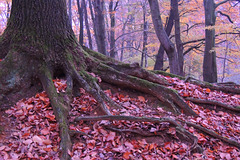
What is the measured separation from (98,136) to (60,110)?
78 centimetres

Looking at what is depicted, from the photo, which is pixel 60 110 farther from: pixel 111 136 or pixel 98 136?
pixel 111 136

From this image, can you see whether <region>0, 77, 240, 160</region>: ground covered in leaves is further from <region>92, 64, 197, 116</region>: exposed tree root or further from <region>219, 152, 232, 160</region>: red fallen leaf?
<region>92, 64, 197, 116</region>: exposed tree root

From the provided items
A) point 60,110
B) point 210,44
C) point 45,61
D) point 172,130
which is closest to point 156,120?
point 172,130

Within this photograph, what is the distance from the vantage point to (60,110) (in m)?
2.95

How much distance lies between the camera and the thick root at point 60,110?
2.48 meters

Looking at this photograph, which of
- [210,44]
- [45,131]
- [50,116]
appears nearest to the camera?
[45,131]

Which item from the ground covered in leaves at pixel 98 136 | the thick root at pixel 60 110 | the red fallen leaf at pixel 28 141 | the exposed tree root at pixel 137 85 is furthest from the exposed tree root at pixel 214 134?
the red fallen leaf at pixel 28 141

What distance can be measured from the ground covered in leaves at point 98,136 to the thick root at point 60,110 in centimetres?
11

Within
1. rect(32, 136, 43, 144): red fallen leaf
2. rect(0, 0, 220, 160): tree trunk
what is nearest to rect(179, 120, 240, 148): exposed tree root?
rect(0, 0, 220, 160): tree trunk

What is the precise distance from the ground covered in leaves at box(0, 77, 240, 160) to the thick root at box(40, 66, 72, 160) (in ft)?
0.36

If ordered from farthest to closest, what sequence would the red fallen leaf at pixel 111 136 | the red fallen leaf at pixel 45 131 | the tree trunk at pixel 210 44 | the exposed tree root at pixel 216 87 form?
the tree trunk at pixel 210 44 → the exposed tree root at pixel 216 87 → the red fallen leaf at pixel 111 136 → the red fallen leaf at pixel 45 131

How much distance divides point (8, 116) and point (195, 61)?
54.2 feet

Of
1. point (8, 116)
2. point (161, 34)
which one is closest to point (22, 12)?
point (8, 116)

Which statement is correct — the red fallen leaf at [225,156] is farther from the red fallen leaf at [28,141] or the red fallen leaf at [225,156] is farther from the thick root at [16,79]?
the thick root at [16,79]
